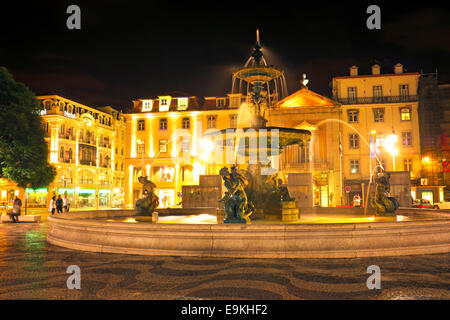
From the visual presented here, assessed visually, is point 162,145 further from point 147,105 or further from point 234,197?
point 234,197

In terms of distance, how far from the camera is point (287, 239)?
7078 mm

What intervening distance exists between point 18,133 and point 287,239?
23.1 metres

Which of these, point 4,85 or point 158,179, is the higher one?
point 4,85

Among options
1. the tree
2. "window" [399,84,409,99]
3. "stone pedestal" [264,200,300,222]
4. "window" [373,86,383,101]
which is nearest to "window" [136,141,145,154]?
the tree

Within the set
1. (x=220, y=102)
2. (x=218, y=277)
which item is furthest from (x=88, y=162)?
(x=218, y=277)

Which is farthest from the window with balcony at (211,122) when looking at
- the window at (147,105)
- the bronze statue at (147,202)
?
the bronze statue at (147,202)

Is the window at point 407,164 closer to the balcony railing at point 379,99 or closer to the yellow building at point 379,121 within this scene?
the yellow building at point 379,121

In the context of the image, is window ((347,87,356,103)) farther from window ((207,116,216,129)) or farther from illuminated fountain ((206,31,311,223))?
illuminated fountain ((206,31,311,223))

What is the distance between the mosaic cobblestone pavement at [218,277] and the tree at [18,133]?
19259 mm

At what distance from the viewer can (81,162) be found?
176 ft

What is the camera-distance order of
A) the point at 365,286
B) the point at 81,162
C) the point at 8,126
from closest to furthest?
the point at 365,286, the point at 8,126, the point at 81,162
